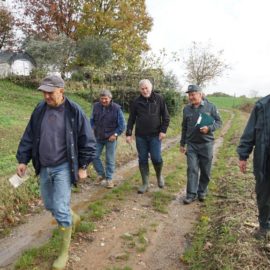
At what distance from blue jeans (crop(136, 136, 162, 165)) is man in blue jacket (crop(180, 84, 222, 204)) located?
23.9 inches

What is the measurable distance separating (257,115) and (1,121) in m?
10.5

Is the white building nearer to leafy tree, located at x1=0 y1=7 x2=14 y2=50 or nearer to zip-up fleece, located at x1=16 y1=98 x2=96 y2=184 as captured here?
leafy tree, located at x1=0 y1=7 x2=14 y2=50

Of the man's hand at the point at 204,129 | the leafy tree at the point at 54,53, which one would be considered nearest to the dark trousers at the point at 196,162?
the man's hand at the point at 204,129

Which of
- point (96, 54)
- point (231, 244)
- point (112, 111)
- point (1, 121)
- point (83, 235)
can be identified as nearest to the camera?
point (231, 244)

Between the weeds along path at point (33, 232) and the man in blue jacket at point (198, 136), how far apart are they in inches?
75.5

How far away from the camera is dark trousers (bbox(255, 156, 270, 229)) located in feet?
15.7

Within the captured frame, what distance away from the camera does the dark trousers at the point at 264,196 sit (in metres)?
4.79

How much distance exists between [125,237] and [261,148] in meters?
2.37

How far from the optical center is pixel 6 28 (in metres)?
36.4

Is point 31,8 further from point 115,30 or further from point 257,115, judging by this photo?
point 257,115

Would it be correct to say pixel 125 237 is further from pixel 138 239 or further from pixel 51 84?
pixel 51 84

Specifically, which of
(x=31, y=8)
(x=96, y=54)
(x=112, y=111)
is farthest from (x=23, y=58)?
(x=112, y=111)

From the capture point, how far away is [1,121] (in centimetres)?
1320

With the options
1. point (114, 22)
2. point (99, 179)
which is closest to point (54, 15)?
point (114, 22)
